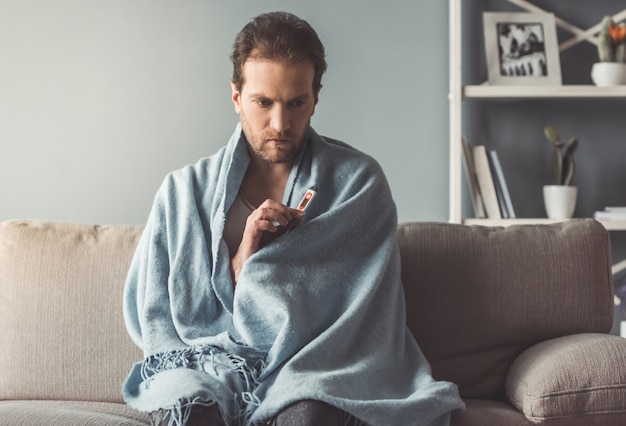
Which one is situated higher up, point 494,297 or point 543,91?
point 543,91

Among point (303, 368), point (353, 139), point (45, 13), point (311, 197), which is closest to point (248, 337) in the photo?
point (303, 368)

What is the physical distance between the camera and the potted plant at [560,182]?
303cm

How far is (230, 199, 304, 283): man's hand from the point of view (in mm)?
1819

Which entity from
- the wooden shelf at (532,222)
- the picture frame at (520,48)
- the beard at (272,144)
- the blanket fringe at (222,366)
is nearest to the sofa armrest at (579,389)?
the blanket fringe at (222,366)

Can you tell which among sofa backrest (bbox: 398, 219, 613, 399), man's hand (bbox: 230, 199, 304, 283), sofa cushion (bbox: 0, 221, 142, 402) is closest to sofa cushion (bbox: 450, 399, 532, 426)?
sofa backrest (bbox: 398, 219, 613, 399)

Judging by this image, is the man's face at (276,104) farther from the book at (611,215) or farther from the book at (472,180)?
the book at (611,215)

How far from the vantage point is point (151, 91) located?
3174 millimetres

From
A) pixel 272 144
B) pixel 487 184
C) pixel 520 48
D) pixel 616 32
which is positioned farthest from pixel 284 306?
pixel 616 32

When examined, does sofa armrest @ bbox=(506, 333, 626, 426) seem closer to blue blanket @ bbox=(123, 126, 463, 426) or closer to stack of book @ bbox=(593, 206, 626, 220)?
blue blanket @ bbox=(123, 126, 463, 426)

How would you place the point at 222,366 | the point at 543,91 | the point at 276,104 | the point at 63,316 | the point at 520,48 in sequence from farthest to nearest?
the point at 520,48 < the point at 543,91 < the point at 63,316 < the point at 276,104 < the point at 222,366

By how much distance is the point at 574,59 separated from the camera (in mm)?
3211

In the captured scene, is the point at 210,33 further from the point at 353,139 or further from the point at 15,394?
the point at 15,394

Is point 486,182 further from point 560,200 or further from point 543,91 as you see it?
point 543,91

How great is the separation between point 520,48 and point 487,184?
488mm
